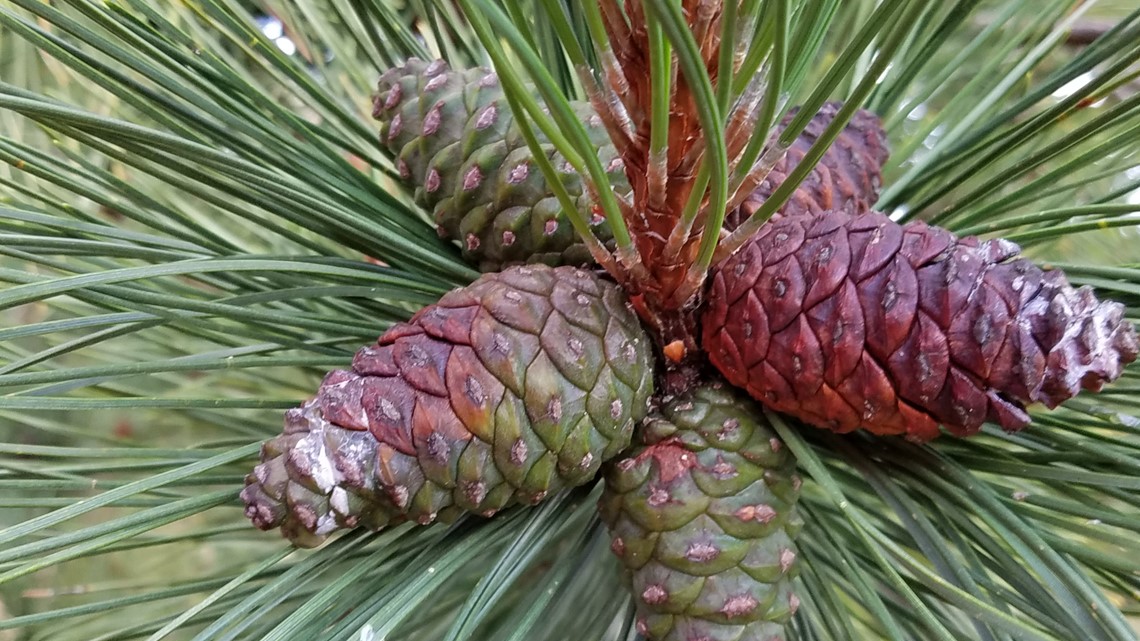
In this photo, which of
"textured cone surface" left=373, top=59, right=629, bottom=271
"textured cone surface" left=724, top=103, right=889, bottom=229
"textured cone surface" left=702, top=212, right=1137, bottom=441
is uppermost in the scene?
"textured cone surface" left=373, top=59, right=629, bottom=271

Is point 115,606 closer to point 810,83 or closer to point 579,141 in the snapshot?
point 579,141

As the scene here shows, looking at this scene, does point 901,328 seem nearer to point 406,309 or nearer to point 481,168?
point 481,168

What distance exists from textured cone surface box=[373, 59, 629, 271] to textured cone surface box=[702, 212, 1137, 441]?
0.10 m

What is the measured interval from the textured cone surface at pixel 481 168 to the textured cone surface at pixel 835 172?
0.32 ft

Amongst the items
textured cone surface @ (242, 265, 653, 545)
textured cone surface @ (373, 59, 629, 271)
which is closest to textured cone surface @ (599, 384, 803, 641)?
textured cone surface @ (242, 265, 653, 545)

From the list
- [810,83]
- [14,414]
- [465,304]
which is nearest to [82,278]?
[465,304]

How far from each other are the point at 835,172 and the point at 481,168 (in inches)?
9.0

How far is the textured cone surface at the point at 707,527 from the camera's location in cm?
38

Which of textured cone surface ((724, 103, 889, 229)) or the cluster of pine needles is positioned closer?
the cluster of pine needles

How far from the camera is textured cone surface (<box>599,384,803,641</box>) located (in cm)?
38

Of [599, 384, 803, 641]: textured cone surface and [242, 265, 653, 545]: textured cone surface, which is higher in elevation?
[242, 265, 653, 545]: textured cone surface

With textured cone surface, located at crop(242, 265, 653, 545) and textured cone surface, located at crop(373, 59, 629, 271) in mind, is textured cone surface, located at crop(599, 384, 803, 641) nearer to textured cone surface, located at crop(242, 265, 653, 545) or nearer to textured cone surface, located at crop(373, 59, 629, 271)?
textured cone surface, located at crop(242, 265, 653, 545)

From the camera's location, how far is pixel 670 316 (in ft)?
1.38

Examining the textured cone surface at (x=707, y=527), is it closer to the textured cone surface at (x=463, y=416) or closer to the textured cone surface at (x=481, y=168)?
the textured cone surface at (x=463, y=416)
